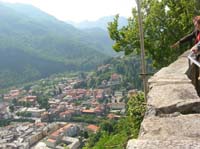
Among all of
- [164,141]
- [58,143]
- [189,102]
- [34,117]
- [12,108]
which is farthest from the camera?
[12,108]

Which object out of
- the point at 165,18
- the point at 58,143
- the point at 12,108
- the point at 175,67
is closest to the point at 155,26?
the point at 165,18

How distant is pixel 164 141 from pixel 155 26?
10.5m

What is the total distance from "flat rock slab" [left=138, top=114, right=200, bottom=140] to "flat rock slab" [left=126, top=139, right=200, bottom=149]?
4.2 inches

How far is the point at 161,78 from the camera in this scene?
428cm

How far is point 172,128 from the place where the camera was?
250 centimetres

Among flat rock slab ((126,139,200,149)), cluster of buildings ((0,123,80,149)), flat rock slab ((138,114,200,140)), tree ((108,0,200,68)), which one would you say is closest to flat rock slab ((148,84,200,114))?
flat rock slab ((138,114,200,140))

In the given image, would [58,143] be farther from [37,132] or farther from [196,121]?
[196,121]

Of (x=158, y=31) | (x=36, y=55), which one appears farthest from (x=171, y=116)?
(x=36, y=55)

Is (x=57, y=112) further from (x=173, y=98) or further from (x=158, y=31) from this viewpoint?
(x=173, y=98)

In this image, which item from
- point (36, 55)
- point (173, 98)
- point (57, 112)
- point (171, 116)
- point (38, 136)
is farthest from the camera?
point (36, 55)

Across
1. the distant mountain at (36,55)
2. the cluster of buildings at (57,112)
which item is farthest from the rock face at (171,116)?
the distant mountain at (36,55)

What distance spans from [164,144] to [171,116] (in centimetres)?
75

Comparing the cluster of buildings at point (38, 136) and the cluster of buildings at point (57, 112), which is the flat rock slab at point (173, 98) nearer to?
the cluster of buildings at point (57, 112)

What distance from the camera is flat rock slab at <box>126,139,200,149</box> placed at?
207cm
